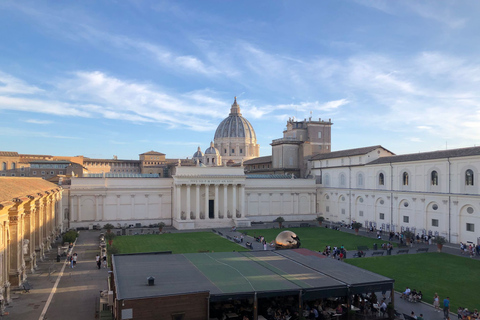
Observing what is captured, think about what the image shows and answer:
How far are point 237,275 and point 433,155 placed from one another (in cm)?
3473

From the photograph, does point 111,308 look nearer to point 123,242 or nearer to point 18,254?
point 18,254

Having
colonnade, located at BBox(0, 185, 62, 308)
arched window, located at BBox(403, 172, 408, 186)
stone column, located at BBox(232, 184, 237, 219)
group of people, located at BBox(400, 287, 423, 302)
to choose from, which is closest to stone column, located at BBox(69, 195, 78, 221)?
colonnade, located at BBox(0, 185, 62, 308)

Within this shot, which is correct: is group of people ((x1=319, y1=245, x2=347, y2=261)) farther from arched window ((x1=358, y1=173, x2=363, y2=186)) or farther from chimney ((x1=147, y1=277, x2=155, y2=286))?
arched window ((x1=358, y1=173, x2=363, y2=186))

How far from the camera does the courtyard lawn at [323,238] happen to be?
135ft

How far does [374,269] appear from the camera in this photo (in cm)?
3055

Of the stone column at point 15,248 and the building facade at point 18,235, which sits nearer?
the building facade at point 18,235

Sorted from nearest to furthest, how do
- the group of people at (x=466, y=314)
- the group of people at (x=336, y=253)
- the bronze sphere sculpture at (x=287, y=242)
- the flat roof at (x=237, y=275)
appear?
1. the flat roof at (x=237, y=275)
2. the group of people at (x=466, y=314)
3. the bronze sphere sculpture at (x=287, y=242)
4. the group of people at (x=336, y=253)

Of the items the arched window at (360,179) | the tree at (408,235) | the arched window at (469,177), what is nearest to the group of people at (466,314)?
the tree at (408,235)

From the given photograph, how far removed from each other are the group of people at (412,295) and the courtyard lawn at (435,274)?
561 mm

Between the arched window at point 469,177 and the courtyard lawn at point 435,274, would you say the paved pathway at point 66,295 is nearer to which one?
the courtyard lawn at point 435,274

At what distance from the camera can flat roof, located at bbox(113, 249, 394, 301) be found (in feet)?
57.1

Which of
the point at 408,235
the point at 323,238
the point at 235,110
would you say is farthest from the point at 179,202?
the point at 235,110

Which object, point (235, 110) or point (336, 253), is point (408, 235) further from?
point (235, 110)

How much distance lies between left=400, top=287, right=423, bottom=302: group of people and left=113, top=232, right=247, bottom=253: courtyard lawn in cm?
1799
